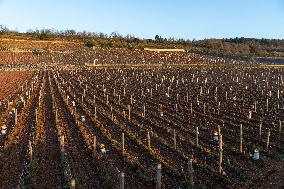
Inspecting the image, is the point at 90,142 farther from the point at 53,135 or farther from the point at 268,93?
the point at 268,93

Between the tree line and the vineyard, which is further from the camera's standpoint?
the tree line

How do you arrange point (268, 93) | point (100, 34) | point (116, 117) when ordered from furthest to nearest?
1. point (100, 34)
2. point (268, 93)
3. point (116, 117)

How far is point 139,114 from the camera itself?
1001 inches

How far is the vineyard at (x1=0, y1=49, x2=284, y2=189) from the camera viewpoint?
13.7 meters

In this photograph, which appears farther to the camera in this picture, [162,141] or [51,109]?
[51,109]

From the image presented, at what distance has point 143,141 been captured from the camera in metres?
18.8

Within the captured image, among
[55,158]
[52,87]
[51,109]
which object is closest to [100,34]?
[52,87]

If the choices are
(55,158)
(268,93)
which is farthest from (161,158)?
(268,93)

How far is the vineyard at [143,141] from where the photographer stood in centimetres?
1372

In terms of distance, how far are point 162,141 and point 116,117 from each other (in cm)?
622

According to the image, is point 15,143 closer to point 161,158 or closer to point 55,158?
point 55,158

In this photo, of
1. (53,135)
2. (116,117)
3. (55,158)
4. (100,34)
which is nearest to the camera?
(55,158)

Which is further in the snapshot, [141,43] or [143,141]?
[141,43]

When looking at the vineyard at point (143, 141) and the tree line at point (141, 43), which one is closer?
the vineyard at point (143, 141)
